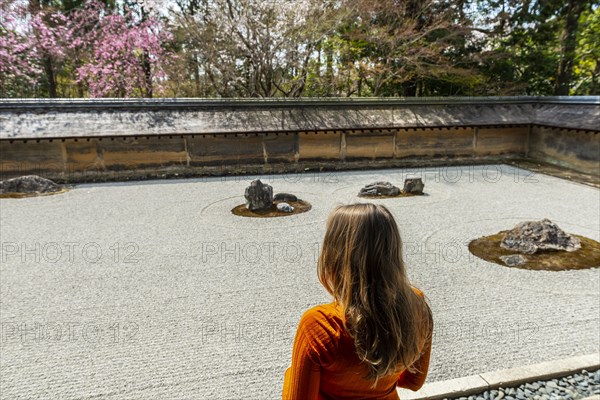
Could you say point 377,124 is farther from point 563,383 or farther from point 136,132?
point 563,383

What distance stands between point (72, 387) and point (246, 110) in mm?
9265

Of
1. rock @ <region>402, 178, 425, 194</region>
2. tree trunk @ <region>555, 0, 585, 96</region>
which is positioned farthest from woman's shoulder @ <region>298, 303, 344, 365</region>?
tree trunk @ <region>555, 0, 585, 96</region>

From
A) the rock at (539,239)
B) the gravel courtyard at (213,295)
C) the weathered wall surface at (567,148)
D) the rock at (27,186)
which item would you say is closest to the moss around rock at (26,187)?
the rock at (27,186)

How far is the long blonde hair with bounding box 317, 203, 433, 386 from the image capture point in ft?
3.98

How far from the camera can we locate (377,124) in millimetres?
11336

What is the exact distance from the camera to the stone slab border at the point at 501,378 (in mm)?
2582

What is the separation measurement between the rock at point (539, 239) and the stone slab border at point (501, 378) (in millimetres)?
2483

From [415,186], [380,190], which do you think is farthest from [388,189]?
[415,186]

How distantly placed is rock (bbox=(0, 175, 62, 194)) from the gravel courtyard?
2.60 feet

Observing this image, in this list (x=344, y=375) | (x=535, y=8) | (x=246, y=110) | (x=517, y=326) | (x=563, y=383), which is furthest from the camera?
(x=535, y=8)

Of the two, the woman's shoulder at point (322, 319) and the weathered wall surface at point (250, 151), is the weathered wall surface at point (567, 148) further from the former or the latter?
the woman's shoulder at point (322, 319)

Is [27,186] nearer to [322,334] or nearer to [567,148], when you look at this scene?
[322,334]

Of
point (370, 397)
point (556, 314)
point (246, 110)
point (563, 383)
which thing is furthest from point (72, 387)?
point (246, 110)

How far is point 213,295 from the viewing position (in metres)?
4.22
